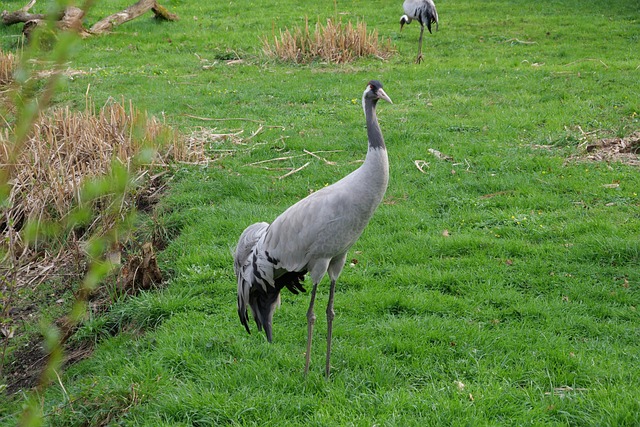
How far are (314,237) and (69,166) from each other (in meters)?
4.26

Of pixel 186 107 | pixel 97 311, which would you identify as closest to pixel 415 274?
pixel 97 311

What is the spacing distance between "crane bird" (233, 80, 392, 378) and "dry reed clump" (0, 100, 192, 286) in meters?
1.75

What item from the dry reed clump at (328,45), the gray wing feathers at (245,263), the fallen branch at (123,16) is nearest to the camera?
the gray wing feathers at (245,263)

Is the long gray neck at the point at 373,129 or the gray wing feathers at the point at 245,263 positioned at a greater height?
the long gray neck at the point at 373,129

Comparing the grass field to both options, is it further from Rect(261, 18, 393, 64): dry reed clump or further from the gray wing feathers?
Rect(261, 18, 393, 64): dry reed clump

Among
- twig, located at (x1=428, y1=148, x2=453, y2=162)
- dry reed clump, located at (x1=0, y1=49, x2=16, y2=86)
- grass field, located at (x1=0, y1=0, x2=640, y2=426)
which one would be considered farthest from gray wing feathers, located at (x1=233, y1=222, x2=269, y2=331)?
dry reed clump, located at (x1=0, y1=49, x2=16, y2=86)

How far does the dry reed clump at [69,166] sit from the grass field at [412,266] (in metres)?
0.45

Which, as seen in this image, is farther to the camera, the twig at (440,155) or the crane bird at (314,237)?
the twig at (440,155)

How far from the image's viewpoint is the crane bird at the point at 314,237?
423cm

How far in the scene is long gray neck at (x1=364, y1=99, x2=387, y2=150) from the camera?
4.22 m

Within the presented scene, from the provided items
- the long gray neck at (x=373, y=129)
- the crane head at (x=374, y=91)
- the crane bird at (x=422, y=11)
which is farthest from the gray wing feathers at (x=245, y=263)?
the crane bird at (x=422, y=11)

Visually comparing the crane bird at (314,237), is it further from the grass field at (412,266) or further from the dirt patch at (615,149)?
the dirt patch at (615,149)

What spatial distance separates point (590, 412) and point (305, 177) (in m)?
4.71

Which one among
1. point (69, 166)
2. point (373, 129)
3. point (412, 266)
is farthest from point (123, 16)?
point (373, 129)
